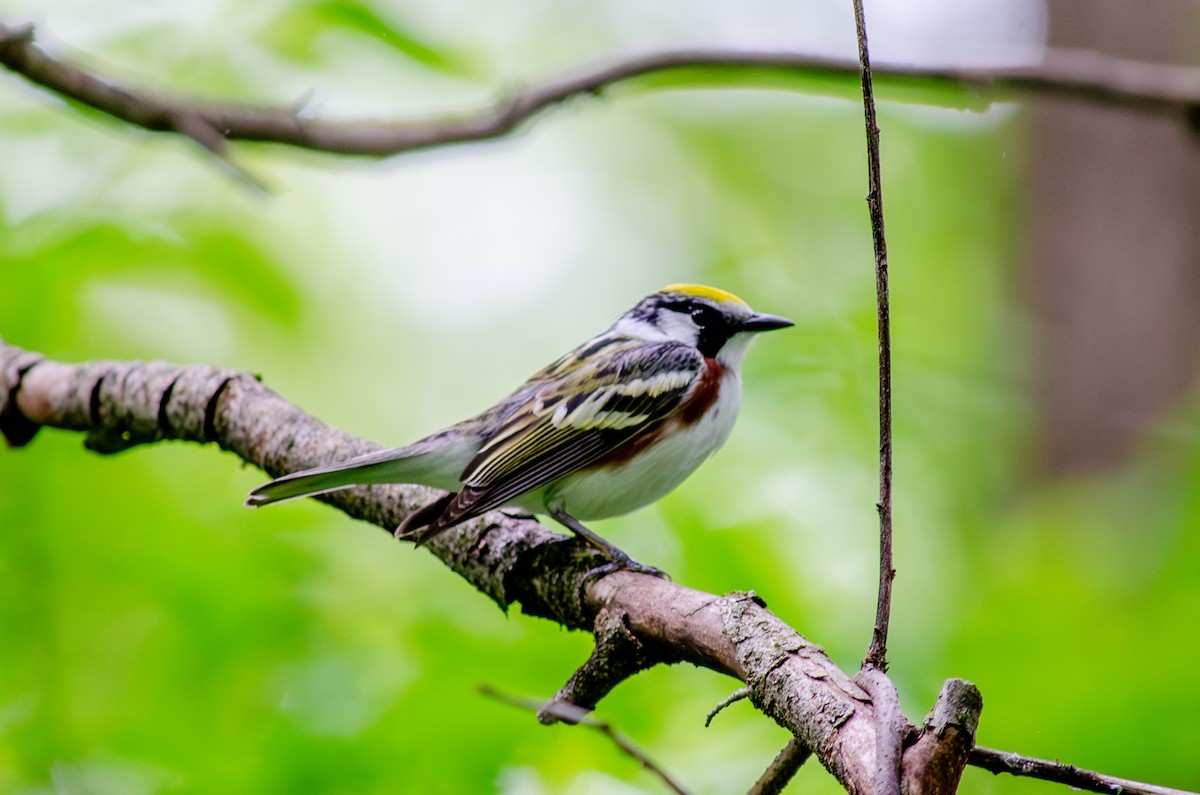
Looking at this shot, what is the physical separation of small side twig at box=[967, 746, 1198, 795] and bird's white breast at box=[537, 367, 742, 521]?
2.19 metres

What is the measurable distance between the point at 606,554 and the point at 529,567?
254 millimetres

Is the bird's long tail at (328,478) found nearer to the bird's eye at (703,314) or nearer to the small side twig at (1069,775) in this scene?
the bird's eye at (703,314)

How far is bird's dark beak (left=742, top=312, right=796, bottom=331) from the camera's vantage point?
4.15 metres

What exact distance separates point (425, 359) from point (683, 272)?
7.10 ft

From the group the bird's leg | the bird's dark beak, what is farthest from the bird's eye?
the bird's leg

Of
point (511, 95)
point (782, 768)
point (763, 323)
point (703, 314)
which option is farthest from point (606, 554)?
point (511, 95)

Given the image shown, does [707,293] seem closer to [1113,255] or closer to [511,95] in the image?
[511,95]

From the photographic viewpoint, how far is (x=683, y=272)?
8.34 metres

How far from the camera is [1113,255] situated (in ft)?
24.0

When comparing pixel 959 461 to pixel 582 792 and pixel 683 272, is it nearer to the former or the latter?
pixel 683 272

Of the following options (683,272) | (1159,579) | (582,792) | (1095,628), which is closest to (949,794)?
(582,792)

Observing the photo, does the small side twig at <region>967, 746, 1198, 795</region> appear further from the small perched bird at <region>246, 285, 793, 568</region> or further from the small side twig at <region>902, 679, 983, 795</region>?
the small perched bird at <region>246, 285, 793, 568</region>

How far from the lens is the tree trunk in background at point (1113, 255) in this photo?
6945 millimetres

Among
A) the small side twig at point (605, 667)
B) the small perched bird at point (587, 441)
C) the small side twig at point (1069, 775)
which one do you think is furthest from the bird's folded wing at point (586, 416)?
the small side twig at point (1069, 775)
